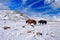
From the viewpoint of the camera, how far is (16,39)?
1750cm

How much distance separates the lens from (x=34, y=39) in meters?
17.3

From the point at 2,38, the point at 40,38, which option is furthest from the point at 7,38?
the point at 40,38

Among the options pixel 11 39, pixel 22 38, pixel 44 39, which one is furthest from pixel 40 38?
pixel 11 39

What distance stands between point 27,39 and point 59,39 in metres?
3.38

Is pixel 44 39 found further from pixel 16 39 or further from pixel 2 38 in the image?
pixel 2 38

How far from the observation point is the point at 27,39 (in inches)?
686

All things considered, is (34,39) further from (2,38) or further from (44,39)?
(2,38)

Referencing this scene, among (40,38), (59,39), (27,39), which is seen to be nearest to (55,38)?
(59,39)

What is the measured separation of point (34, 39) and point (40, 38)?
0.85 m

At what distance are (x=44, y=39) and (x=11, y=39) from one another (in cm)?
341

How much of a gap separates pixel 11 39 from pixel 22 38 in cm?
125

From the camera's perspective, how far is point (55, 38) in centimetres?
1809

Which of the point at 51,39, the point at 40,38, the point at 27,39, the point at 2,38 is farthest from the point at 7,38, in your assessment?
the point at 51,39

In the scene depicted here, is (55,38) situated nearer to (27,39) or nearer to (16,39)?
(27,39)
